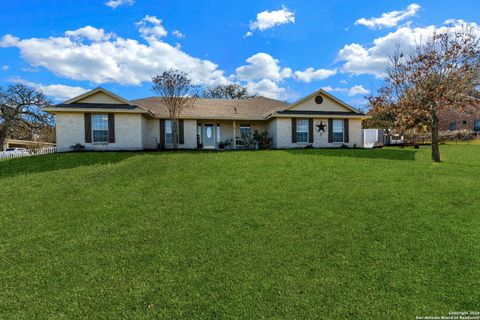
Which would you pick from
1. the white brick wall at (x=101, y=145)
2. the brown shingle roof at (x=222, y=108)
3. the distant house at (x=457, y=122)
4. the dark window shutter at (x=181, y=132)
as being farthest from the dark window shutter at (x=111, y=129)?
the distant house at (x=457, y=122)

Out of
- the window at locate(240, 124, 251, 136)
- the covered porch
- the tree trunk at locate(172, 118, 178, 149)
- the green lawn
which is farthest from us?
the window at locate(240, 124, 251, 136)

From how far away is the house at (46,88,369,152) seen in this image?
17.1 m

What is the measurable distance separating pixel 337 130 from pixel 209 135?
389 inches

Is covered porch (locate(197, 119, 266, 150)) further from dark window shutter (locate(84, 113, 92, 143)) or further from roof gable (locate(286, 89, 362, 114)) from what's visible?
dark window shutter (locate(84, 113, 92, 143))

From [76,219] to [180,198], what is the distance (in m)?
2.33

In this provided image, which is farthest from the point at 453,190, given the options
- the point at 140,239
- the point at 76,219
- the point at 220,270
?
the point at 76,219

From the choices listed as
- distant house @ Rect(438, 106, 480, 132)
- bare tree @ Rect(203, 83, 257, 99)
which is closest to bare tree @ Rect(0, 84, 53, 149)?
bare tree @ Rect(203, 83, 257, 99)

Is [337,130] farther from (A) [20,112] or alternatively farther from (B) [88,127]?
(A) [20,112]

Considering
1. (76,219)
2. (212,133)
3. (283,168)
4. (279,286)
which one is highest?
(212,133)

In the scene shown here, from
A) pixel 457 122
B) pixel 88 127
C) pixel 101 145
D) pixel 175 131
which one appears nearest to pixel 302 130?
pixel 175 131

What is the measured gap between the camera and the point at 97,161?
1279 centimetres

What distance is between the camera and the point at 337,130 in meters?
20.8

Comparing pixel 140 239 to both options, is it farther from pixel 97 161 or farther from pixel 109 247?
pixel 97 161

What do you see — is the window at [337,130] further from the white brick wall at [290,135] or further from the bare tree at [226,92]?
the bare tree at [226,92]
